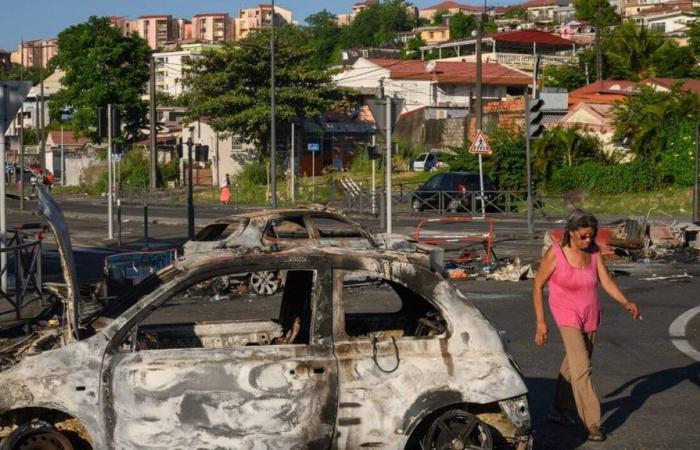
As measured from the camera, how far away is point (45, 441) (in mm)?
6602

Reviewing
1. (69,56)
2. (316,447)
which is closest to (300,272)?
(316,447)

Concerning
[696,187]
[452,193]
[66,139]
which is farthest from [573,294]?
[66,139]

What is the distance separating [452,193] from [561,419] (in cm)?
3450

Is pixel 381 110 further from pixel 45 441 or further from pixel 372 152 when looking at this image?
pixel 45 441

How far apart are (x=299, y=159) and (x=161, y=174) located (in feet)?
29.5

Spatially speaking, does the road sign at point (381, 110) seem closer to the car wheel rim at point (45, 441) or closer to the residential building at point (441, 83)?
the car wheel rim at point (45, 441)

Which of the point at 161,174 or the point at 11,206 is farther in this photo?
the point at 161,174

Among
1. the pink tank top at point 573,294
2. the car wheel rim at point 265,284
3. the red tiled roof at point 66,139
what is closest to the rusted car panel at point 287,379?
the pink tank top at point 573,294

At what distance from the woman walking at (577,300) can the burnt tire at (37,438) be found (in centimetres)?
340

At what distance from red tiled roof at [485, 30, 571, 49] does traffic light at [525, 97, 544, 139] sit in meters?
68.3

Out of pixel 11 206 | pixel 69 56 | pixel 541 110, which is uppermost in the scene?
pixel 69 56

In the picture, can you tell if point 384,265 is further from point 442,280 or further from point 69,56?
point 69,56

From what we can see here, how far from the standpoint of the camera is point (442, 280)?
7.21 metres

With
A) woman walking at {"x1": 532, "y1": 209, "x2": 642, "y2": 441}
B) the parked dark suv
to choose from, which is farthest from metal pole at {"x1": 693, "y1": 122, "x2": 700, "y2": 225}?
woman walking at {"x1": 532, "y1": 209, "x2": 642, "y2": 441}
